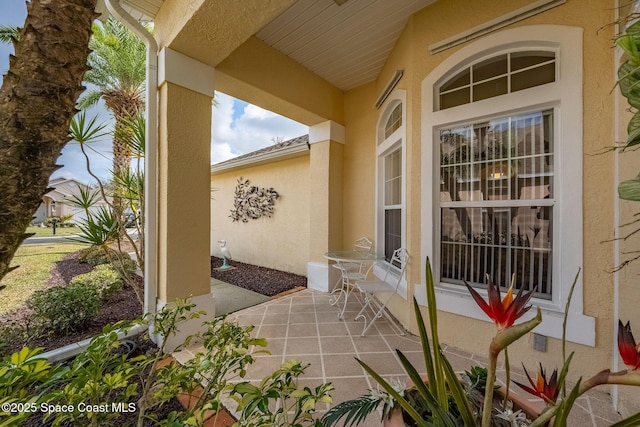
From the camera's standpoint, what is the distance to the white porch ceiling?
291 cm

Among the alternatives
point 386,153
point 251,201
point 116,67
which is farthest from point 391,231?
point 116,67

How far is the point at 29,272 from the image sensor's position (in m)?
3.92

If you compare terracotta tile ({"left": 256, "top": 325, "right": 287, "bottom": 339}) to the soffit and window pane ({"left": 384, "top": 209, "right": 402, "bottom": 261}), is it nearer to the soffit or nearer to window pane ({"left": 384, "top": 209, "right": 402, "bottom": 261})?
window pane ({"left": 384, "top": 209, "right": 402, "bottom": 261})

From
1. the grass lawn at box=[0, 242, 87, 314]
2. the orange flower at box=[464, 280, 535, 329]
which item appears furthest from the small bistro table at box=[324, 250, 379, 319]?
the grass lawn at box=[0, 242, 87, 314]

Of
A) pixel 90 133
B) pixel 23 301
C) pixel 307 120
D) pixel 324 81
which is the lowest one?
pixel 23 301

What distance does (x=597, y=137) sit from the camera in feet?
6.76

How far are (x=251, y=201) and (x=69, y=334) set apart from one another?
4594 mm

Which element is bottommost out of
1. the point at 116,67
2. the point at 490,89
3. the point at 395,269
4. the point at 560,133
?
the point at 395,269

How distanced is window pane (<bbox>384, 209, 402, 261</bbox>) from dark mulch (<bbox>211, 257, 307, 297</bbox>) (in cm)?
193

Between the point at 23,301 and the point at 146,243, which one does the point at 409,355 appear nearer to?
the point at 146,243

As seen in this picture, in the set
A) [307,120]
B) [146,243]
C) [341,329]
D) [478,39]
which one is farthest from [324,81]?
[341,329]

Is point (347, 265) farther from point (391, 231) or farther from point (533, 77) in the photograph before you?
point (533, 77)

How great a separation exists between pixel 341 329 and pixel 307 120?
356cm

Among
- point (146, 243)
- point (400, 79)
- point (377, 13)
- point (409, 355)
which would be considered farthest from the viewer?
point (400, 79)
